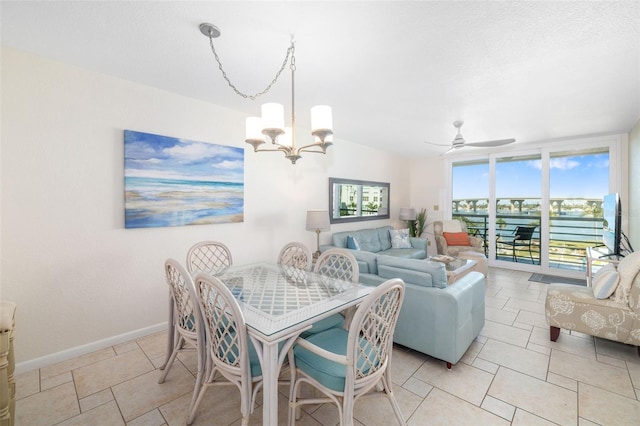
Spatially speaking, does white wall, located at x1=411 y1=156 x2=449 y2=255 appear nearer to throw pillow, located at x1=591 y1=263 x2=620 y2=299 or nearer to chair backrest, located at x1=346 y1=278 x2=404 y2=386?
throw pillow, located at x1=591 y1=263 x2=620 y2=299

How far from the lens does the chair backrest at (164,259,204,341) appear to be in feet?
5.38

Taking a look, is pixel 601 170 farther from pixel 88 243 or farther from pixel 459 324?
pixel 88 243

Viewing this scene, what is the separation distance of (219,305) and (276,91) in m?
2.14

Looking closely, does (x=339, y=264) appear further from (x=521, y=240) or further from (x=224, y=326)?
(x=521, y=240)

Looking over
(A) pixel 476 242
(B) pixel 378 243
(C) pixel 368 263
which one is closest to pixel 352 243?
(B) pixel 378 243

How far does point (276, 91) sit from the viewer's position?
8.95 ft

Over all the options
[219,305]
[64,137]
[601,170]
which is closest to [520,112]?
[601,170]

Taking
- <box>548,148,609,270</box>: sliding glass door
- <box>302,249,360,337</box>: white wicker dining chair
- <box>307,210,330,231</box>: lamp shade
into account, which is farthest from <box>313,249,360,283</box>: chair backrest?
<box>548,148,609,270</box>: sliding glass door

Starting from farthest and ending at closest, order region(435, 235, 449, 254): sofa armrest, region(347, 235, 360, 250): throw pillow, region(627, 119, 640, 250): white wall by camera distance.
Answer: region(435, 235, 449, 254): sofa armrest → region(347, 235, 360, 250): throw pillow → region(627, 119, 640, 250): white wall

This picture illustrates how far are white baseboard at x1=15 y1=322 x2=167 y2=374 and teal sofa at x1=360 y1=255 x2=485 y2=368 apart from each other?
233 centimetres

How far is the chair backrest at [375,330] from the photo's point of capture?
4.05 feet

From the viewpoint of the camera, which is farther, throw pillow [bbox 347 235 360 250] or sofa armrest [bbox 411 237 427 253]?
sofa armrest [bbox 411 237 427 253]

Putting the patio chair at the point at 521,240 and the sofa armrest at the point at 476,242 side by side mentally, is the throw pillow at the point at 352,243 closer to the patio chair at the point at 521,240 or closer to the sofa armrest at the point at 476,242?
the sofa armrest at the point at 476,242

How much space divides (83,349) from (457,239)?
18.3 feet
